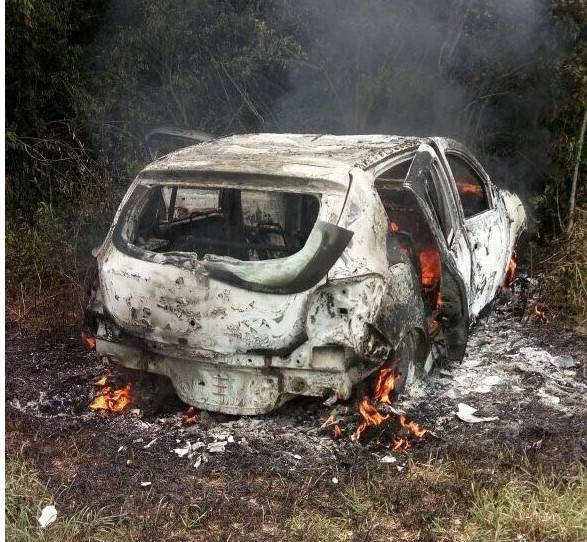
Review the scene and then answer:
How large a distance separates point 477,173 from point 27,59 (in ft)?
15.9

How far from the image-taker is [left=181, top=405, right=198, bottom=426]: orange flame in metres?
4.37

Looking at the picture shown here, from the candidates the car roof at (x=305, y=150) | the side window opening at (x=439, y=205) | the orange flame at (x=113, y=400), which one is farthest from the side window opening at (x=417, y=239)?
the orange flame at (x=113, y=400)

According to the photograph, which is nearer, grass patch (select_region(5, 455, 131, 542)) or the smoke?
grass patch (select_region(5, 455, 131, 542))

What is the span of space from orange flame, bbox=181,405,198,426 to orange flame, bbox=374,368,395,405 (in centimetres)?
112

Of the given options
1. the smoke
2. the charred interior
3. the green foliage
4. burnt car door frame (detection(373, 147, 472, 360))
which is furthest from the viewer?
the green foliage

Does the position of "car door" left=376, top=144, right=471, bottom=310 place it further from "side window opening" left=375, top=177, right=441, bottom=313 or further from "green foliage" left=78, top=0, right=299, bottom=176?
"green foliage" left=78, top=0, right=299, bottom=176

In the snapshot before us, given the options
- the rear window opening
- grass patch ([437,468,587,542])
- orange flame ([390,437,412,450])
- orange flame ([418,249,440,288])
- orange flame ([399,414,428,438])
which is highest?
the rear window opening

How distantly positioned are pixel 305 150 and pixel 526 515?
8.15 ft

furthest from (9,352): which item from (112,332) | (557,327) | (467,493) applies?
(557,327)

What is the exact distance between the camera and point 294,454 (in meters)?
4.03

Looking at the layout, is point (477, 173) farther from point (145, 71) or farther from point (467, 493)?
point (145, 71)

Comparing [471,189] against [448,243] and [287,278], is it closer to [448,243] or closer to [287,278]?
[448,243]

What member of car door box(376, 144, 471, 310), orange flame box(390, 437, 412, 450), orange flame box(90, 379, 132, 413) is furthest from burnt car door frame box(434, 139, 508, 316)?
orange flame box(90, 379, 132, 413)

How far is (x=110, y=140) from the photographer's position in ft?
27.3
